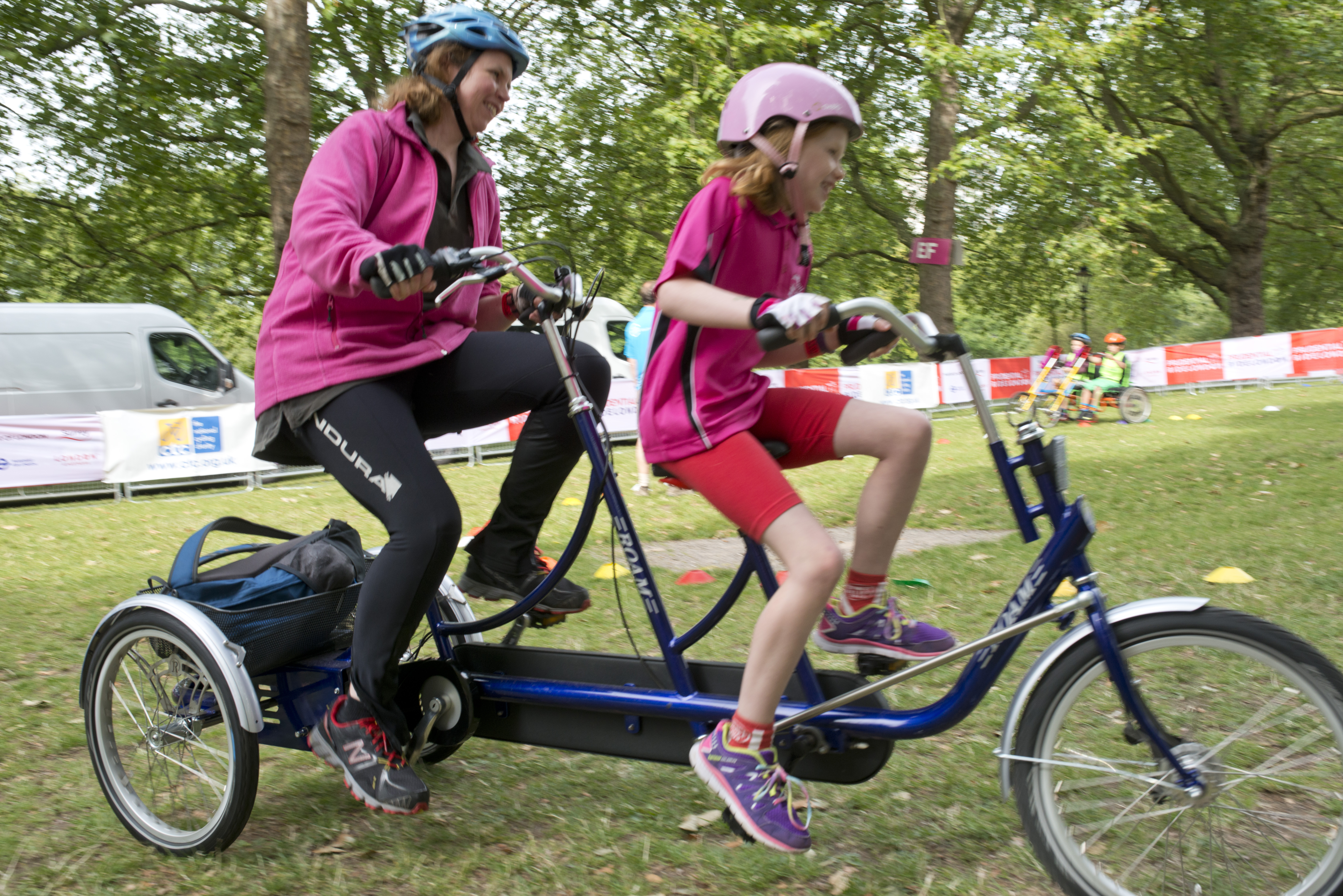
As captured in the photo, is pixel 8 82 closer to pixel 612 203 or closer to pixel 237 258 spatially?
pixel 237 258

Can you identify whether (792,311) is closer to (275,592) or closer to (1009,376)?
(275,592)

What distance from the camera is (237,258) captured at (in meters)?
19.5

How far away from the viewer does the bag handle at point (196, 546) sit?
2.97m

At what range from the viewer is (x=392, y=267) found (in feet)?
7.53

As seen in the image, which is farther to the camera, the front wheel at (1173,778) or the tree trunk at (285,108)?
the tree trunk at (285,108)

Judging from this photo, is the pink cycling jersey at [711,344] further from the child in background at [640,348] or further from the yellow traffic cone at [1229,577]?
the child in background at [640,348]

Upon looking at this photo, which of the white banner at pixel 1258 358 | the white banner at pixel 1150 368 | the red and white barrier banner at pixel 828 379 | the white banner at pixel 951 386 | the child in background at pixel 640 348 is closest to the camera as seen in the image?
the child in background at pixel 640 348

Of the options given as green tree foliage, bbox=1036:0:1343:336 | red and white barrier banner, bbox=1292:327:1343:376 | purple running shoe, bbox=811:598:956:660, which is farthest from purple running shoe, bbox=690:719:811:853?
red and white barrier banner, bbox=1292:327:1343:376

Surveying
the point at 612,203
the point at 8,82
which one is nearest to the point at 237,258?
the point at 8,82

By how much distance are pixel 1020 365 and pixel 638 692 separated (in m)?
22.0

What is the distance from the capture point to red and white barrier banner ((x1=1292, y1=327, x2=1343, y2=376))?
2331 centimetres

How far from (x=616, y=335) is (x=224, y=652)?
16.3 metres

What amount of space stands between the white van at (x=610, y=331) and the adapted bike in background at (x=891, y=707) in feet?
47.4

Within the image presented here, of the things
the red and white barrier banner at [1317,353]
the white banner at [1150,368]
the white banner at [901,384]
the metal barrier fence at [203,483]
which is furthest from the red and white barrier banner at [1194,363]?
the metal barrier fence at [203,483]
